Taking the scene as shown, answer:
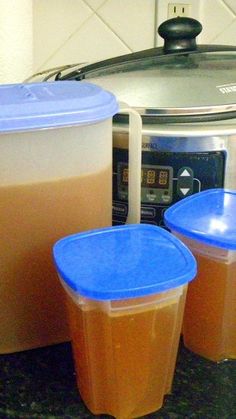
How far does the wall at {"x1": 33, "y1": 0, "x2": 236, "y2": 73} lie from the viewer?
954 millimetres

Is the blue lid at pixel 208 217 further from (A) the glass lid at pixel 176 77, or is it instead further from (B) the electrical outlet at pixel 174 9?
(B) the electrical outlet at pixel 174 9

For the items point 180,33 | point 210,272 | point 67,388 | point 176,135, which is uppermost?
point 180,33

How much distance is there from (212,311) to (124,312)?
0.44ft

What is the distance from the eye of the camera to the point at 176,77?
72 cm

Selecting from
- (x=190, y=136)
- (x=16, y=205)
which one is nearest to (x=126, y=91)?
(x=190, y=136)

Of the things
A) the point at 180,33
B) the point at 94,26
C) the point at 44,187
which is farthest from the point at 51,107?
the point at 94,26

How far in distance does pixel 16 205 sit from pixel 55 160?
6 centimetres

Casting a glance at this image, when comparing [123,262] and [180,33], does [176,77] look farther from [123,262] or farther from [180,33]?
[123,262]

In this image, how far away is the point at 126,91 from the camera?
71cm

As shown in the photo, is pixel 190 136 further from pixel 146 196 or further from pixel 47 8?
pixel 47 8

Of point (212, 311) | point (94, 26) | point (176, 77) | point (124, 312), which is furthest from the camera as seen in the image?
point (94, 26)

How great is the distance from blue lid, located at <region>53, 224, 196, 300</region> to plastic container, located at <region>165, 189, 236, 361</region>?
0.12ft

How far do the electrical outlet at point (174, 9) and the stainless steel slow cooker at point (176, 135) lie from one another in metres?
0.30

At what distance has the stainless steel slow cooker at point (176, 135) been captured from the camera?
637mm
